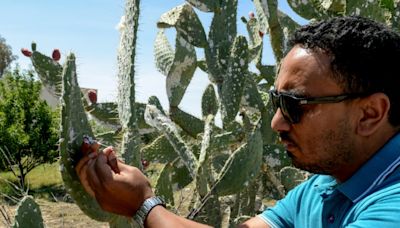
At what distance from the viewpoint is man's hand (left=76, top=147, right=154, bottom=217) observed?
162 cm

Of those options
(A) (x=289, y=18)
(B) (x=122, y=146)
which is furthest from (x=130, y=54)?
(A) (x=289, y=18)

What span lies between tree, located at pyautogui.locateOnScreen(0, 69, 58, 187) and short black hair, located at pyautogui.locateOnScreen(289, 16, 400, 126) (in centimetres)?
1177

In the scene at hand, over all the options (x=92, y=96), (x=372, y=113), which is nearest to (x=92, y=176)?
(x=372, y=113)

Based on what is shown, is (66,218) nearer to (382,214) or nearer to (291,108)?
(291,108)

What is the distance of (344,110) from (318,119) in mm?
63

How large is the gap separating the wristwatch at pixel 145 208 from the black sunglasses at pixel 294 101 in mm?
372

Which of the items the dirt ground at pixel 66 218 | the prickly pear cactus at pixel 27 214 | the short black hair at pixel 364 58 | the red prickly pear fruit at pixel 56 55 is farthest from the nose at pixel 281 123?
the dirt ground at pixel 66 218

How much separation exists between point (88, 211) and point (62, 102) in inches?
14.8

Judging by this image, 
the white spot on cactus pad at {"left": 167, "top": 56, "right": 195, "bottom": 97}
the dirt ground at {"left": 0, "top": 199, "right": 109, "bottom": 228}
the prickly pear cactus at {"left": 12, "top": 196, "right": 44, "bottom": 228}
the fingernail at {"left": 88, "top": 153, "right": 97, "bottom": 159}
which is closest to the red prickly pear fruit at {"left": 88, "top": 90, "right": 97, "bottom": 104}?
the white spot on cactus pad at {"left": 167, "top": 56, "right": 195, "bottom": 97}

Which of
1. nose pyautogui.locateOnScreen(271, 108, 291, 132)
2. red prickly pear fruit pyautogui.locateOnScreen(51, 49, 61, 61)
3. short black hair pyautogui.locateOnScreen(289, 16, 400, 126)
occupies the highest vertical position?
short black hair pyautogui.locateOnScreen(289, 16, 400, 126)

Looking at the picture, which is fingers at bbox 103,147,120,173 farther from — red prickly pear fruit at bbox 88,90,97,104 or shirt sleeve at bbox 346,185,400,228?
red prickly pear fruit at bbox 88,90,97,104

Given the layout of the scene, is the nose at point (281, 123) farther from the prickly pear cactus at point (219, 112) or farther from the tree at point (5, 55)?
the tree at point (5, 55)

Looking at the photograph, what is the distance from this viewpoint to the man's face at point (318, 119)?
4.70 ft

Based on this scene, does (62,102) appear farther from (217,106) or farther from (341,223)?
(217,106)
